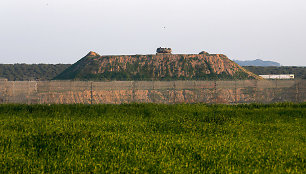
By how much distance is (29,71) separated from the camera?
12150 cm

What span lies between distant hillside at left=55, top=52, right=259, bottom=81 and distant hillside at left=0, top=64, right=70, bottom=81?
29.6 meters

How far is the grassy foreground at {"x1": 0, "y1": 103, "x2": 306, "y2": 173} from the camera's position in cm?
978

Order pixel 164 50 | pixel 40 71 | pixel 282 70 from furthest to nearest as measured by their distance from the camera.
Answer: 1. pixel 282 70
2. pixel 40 71
3. pixel 164 50

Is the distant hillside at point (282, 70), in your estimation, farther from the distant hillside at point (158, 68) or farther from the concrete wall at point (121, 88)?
the concrete wall at point (121, 88)

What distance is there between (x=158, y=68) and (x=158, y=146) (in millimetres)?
70609

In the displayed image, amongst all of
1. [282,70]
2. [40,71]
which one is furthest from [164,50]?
[282,70]

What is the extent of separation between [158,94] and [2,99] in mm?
23896

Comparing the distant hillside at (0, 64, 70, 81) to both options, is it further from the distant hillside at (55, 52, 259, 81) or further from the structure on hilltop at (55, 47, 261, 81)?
the distant hillside at (55, 52, 259, 81)

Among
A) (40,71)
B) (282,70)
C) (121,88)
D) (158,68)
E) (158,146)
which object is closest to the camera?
(158,146)

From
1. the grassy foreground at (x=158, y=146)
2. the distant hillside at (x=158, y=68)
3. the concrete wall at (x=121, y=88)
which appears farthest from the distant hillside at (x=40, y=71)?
the grassy foreground at (x=158, y=146)

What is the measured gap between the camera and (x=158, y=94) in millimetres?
55219

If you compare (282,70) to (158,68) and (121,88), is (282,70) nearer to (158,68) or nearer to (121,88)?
(158,68)

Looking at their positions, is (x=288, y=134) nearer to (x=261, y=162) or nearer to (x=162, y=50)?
(x=261, y=162)

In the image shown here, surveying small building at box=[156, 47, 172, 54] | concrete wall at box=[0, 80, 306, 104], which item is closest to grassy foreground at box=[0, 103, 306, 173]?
concrete wall at box=[0, 80, 306, 104]
